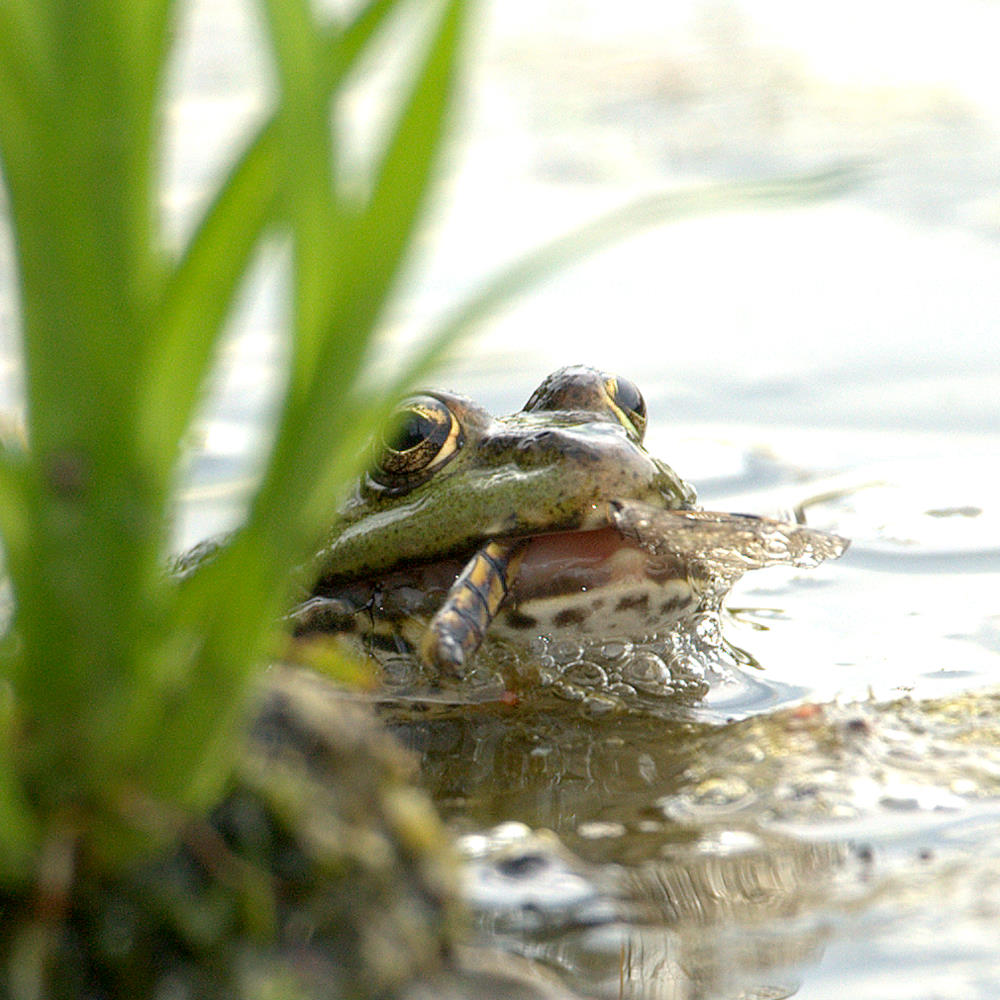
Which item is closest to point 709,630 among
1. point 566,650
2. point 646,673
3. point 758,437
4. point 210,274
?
point 646,673

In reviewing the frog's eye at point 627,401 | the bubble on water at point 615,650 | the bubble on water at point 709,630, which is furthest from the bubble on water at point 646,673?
the frog's eye at point 627,401

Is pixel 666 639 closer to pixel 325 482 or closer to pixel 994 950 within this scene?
pixel 994 950

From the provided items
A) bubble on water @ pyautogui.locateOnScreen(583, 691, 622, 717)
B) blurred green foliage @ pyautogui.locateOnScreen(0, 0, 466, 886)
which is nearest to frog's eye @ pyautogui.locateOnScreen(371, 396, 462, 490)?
bubble on water @ pyautogui.locateOnScreen(583, 691, 622, 717)

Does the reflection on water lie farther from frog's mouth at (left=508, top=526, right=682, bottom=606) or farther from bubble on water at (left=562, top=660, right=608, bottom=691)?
frog's mouth at (left=508, top=526, right=682, bottom=606)

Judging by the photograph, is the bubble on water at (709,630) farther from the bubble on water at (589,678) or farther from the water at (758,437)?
the bubble on water at (589,678)

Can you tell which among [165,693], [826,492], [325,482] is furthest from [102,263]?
[826,492]

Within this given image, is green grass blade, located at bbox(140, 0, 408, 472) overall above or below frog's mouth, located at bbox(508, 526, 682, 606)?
above

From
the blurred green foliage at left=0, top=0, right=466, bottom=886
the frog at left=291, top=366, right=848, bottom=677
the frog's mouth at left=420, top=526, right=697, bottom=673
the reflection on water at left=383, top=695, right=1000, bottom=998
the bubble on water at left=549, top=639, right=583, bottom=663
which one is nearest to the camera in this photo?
the blurred green foliage at left=0, top=0, right=466, bottom=886
